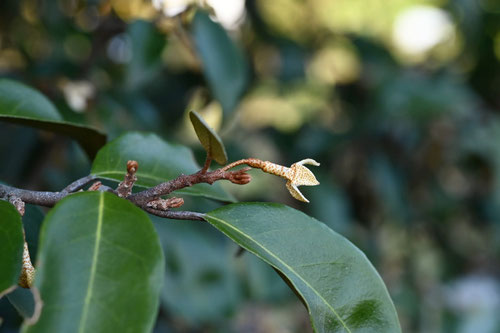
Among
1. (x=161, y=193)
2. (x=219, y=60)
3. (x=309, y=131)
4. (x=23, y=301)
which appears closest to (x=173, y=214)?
(x=161, y=193)

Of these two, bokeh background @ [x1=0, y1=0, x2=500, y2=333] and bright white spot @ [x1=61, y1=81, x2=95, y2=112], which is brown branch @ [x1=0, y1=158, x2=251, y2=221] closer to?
bokeh background @ [x1=0, y1=0, x2=500, y2=333]

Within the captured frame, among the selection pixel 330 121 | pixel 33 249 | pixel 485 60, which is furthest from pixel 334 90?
pixel 33 249

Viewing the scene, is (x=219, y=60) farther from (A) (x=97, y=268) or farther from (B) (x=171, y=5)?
(A) (x=97, y=268)

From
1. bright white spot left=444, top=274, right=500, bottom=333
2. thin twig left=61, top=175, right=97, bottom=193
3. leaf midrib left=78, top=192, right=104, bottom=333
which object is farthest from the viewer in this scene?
bright white spot left=444, top=274, right=500, bottom=333

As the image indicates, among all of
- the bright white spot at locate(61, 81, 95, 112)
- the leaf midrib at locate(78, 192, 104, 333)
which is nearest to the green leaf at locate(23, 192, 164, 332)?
the leaf midrib at locate(78, 192, 104, 333)

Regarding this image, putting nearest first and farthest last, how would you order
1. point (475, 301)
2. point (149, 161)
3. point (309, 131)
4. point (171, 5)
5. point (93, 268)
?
point (93, 268)
point (149, 161)
point (171, 5)
point (309, 131)
point (475, 301)

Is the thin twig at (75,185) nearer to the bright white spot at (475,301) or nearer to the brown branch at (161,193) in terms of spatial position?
the brown branch at (161,193)
